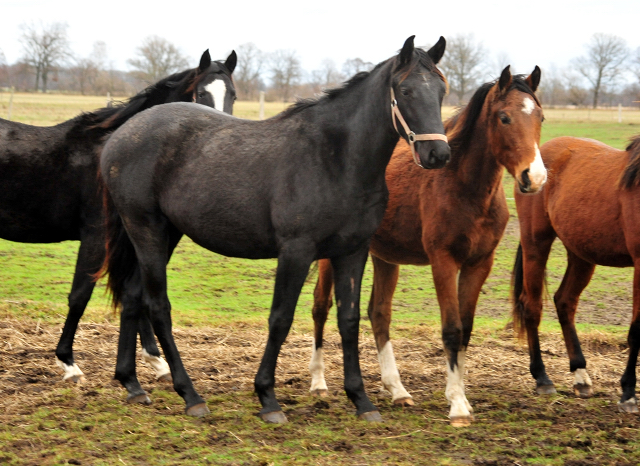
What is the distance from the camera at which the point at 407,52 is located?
3.89m

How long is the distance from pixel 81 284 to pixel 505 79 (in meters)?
3.53

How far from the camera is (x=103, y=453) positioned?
140 inches

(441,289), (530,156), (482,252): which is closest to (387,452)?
(441,289)

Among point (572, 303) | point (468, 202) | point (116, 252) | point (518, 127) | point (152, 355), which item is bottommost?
point (152, 355)

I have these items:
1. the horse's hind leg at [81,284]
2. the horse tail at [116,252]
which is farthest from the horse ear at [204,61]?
the horse's hind leg at [81,284]

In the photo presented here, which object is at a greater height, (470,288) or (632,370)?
(470,288)

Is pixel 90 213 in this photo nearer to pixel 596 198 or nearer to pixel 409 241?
pixel 409 241

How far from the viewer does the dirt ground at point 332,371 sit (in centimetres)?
Answer: 439

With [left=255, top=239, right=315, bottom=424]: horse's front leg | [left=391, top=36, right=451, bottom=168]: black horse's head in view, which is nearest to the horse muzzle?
[left=391, top=36, right=451, bottom=168]: black horse's head

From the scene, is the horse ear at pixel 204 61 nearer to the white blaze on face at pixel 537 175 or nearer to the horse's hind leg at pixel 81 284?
the horse's hind leg at pixel 81 284

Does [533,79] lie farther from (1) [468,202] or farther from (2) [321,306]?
(2) [321,306]

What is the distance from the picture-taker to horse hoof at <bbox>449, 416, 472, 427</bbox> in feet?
13.7

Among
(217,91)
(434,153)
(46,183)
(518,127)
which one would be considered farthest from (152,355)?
(518,127)

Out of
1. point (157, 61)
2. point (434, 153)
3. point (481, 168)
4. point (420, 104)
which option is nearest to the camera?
point (434, 153)
